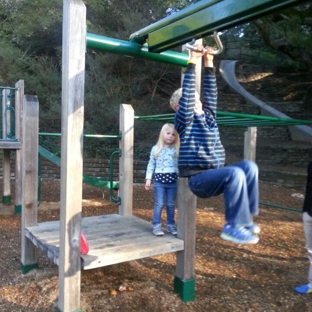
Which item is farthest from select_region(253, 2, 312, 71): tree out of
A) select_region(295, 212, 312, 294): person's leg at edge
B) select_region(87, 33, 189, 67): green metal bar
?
select_region(295, 212, 312, 294): person's leg at edge

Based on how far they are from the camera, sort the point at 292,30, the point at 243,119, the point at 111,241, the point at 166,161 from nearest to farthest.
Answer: the point at 111,241, the point at 166,161, the point at 243,119, the point at 292,30

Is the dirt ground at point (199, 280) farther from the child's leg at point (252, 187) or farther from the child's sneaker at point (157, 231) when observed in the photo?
the child's leg at point (252, 187)

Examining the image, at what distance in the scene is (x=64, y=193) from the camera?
2.44 meters

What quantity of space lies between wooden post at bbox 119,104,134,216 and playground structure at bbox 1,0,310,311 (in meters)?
0.30

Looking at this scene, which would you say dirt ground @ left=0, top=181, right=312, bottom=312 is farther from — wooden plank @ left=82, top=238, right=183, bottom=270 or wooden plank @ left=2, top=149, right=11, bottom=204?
wooden plank @ left=2, top=149, right=11, bottom=204

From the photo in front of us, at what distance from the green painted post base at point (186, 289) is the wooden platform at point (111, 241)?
31 cm

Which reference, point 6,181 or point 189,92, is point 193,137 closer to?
point 189,92

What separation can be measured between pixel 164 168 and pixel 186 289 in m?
1.04

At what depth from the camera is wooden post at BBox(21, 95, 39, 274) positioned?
11.5 ft

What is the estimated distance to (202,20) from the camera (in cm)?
215

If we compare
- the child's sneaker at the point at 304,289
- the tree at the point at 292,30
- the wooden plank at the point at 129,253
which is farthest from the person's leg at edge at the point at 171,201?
the tree at the point at 292,30

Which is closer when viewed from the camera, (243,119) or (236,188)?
(236,188)

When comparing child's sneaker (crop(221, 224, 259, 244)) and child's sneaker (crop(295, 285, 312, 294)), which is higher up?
child's sneaker (crop(221, 224, 259, 244))

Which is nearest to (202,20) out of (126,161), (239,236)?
(239,236)
